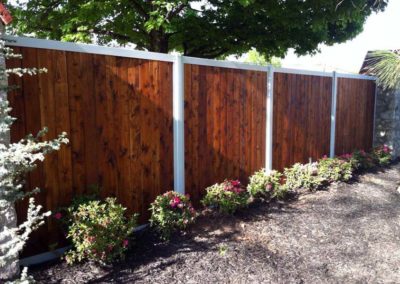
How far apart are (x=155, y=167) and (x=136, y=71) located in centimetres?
102

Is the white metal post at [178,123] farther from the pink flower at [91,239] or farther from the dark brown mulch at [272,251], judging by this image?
the pink flower at [91,239]

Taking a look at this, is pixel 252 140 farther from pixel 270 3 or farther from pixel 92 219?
pixel 92 219

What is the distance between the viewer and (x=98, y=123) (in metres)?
3.28

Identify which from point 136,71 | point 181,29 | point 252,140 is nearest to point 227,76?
point 252,140

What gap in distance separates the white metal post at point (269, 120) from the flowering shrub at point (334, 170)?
867mm

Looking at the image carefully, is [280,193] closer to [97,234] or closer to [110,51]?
[97,234]

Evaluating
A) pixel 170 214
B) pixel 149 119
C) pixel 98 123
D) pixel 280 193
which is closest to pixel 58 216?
pixel 98 123

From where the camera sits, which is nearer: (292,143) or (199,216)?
(199,216)

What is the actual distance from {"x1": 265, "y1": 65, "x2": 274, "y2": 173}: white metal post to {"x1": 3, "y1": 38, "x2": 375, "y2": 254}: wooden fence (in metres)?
0.01

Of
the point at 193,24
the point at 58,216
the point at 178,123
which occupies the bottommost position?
the point at 58,216

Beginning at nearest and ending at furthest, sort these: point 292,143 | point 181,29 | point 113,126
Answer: point 113,126 < point 292,143 < point 181,29

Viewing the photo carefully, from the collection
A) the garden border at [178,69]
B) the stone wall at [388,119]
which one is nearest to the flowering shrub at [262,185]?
the garden border at [178,69]

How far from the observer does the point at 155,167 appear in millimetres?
3832

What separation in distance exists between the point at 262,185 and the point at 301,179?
0.89 meters
